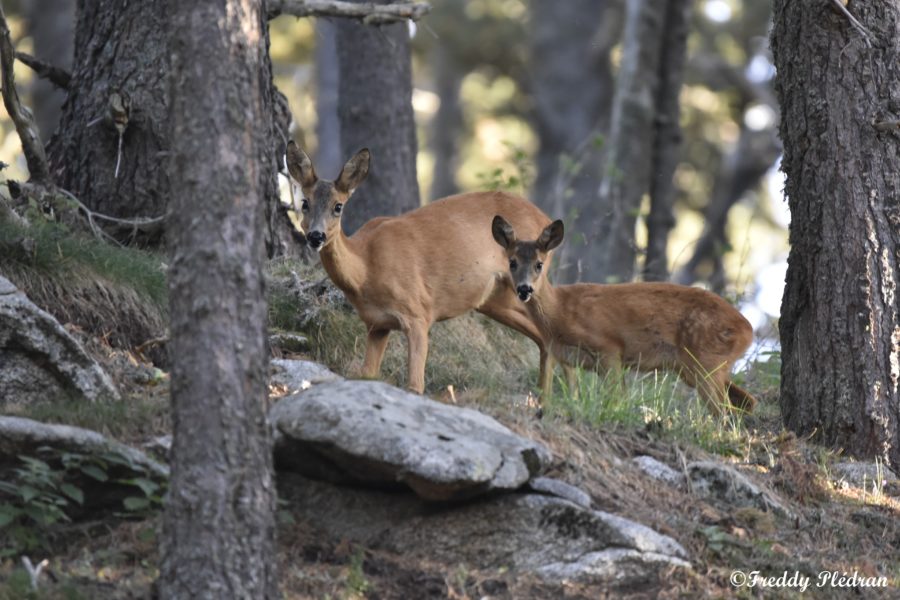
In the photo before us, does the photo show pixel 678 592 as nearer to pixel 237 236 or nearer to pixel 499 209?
pixel 237 236

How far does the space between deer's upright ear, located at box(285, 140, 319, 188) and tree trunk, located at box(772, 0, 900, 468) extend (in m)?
2.85

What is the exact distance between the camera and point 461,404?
24.5 ft

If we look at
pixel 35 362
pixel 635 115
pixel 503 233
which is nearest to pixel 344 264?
pixel 503 233

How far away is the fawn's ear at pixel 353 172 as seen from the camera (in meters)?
9.02

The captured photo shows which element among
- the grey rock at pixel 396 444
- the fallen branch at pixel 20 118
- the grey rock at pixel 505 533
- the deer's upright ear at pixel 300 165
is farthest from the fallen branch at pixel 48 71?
the grey rock at pixel 505 533

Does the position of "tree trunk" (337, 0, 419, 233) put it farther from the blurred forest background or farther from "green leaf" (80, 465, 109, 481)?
"green leaf" (80, 465, 109, 481)

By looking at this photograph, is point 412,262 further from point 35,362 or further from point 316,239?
point 35,362

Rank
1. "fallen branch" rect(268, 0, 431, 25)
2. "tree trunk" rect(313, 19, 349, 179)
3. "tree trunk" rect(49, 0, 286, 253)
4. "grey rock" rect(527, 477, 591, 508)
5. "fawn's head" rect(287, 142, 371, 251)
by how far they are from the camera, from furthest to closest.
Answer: "tree trunk" rect(313, 19, 349, 179) < "fallen branch" rect(268, 0, 431, 25) < "tree trunk" rect(49, 0, 286, 253) < "fawn's head" rect(287, 142, 371, 251) < "grey rock" rect(527, 477, 591, 508)

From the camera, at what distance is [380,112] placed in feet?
47.1

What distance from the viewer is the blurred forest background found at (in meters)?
19.8

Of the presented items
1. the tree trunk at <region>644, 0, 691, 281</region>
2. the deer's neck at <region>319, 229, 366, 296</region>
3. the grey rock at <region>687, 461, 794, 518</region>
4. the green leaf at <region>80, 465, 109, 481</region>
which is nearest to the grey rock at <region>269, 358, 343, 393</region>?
the deer's neck at <region>319, 229, 366, 296</region>

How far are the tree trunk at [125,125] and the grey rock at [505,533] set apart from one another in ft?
13.8

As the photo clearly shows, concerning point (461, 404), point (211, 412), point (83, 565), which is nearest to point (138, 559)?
point (83, 565)

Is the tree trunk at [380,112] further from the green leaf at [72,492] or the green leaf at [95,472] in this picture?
the green leaf at [72,492]
